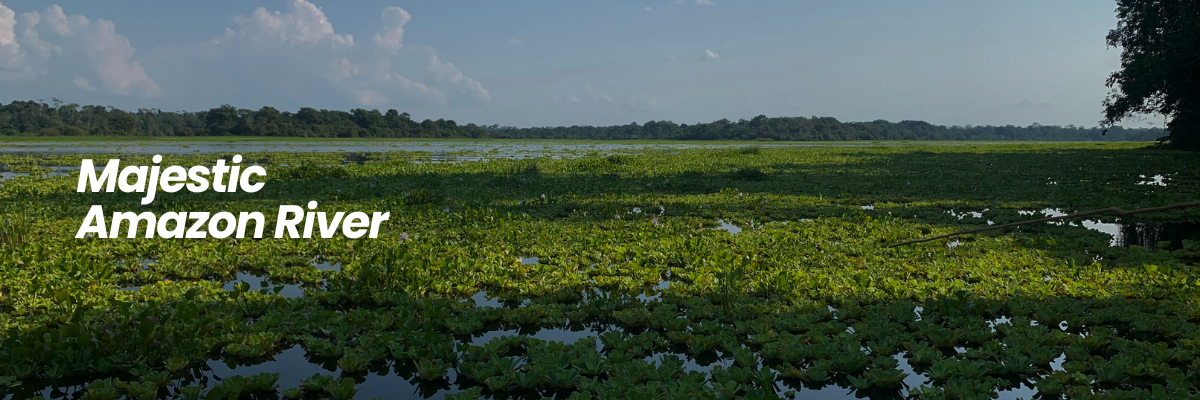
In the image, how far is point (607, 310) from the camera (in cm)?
492

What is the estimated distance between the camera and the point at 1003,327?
4461mm

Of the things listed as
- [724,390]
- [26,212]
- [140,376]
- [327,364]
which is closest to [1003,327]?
[724,390]

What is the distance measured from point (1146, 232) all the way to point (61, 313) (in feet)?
39.9

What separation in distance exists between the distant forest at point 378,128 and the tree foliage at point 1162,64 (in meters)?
32.6

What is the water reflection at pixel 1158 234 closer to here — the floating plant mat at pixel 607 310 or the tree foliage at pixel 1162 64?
Answer: the floating plant mat at pixel 607 310

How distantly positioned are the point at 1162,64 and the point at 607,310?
2616 cm

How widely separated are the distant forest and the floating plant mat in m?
69.8

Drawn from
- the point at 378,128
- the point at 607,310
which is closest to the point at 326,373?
the point at 607,310

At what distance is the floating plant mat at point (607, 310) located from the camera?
11.8 ft

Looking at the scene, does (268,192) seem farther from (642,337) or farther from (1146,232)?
(1146,232)

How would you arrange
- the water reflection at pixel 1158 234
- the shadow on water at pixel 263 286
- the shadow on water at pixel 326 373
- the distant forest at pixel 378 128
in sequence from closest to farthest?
the shadow on water at pixel 326 373 < the shadow on water at pixel 263 286 < the water reflection at pixel 1158 234 < the distant forest at pixel 378 128

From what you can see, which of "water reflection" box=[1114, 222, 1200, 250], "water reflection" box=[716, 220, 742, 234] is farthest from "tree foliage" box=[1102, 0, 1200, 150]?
"water reflection" box=[716, 220, 742, 234]

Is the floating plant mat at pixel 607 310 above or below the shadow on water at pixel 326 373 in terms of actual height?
above

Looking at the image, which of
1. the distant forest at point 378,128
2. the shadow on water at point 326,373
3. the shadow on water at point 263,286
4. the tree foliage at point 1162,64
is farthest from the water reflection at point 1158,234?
the distant forest at point 378,128
